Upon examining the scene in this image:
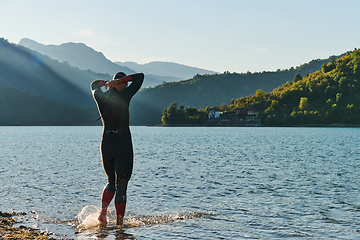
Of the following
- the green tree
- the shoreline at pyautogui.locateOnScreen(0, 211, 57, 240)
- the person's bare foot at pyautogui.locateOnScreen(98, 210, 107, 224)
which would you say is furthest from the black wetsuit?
the green tree

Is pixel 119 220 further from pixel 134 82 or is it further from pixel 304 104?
pixel 304 104

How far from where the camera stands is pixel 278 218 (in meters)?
10.0

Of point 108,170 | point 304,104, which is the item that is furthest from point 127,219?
point 304,104

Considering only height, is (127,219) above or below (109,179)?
below

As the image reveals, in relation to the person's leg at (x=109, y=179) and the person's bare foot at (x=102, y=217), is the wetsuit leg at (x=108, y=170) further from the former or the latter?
the person's bare foot at (x=102, y=217)

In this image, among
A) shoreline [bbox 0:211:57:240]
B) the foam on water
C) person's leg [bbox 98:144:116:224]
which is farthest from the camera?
the foam on water

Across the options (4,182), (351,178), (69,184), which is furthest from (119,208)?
(351,178)

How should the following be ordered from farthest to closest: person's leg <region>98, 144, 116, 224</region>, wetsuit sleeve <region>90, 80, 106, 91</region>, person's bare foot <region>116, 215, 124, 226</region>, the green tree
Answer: the green tree, person's bare foot <region>116, 215, 124, 226</region>, wetsuit sleeve <region>90, 80, 106, 91</region>, person's leg <region>98, 144, 116, 224</region>

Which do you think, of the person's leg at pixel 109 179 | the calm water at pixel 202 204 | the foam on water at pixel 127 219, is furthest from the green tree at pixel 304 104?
the person's leg at pixel 109 179

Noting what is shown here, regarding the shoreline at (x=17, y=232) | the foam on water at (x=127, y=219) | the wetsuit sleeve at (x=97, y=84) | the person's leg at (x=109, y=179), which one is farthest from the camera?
the foam on water at (x=127, y=219)

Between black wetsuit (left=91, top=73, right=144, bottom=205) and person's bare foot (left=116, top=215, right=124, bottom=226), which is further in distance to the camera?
person's bare foot (left=116, top=215, right=124, bottom=226)

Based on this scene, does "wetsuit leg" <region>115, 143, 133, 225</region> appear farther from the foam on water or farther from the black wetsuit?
the foam on water

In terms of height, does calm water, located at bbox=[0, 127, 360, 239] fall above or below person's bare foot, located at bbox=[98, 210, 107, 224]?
below

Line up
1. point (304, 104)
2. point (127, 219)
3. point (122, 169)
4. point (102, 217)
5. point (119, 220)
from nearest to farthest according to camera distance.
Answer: point (122, 169), point (119, 220), point (102, 217), point (127, 219), point (304, 104)
